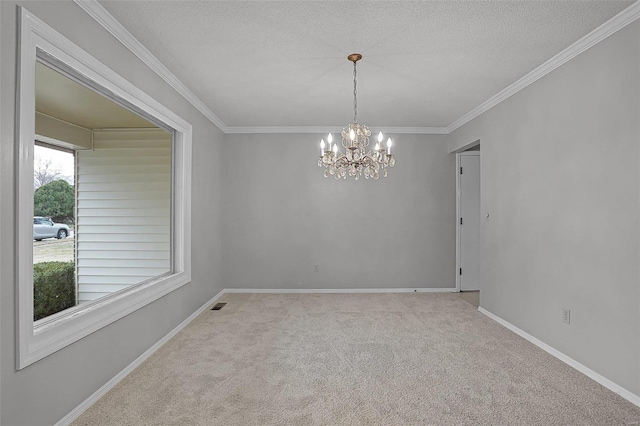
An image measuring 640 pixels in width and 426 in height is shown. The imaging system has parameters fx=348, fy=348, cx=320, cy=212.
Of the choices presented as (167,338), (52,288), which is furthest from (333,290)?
(52,288)

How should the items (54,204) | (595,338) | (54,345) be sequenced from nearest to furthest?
1. (54,345)
2. (54,204)
3. (595,338)

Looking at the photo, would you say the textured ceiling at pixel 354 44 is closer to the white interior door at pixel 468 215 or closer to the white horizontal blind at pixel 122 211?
the white horizontal blind at pixel 122 211

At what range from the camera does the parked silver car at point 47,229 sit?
1.93m

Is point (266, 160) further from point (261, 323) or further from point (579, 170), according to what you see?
point (579, 170)

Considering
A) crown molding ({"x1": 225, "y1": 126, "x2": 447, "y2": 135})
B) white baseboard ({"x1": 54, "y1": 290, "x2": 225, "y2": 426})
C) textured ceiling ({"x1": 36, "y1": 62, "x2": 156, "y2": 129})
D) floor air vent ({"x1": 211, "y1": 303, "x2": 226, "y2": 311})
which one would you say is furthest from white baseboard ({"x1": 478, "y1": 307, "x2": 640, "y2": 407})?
textured ceiling ({"x1": 36, "y1": 62, "x2": 156, "y2": 129})

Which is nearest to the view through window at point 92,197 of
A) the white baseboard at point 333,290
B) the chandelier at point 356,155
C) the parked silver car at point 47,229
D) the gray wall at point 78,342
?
the parked silver car at point 47,229

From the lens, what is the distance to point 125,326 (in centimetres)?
266

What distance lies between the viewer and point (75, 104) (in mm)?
2336

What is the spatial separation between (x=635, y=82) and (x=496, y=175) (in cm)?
180

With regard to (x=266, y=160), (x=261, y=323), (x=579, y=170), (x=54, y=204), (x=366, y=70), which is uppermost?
(x=366, y=70)

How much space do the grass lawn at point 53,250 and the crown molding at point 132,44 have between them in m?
1.44

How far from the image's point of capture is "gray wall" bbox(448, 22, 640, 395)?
233cm

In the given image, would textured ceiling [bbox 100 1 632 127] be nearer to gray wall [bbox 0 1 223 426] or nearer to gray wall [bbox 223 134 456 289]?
gray wall [bbox 0 1 223 426]

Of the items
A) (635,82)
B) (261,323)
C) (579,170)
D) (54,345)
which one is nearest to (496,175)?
(579,170)
